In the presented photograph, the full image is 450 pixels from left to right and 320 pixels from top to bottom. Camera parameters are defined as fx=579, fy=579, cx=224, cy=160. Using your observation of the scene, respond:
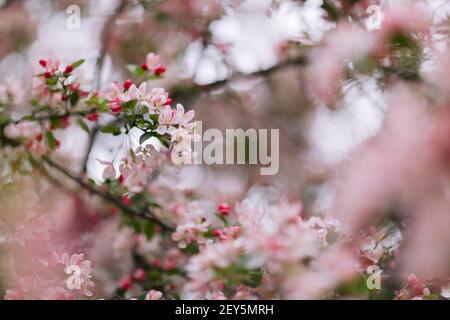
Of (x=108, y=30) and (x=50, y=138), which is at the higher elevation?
(x=108, y=30)

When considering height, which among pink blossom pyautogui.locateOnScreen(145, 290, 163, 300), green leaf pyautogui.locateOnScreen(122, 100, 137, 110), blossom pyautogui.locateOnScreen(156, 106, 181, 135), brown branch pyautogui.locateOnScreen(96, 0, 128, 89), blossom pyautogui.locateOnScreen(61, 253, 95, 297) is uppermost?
brown branch pyautogui.locateOnScreen(96, 0, 128, 89)

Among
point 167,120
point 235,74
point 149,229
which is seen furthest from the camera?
point 235,74

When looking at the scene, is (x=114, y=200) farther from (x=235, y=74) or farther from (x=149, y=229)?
(x=235, y=74)

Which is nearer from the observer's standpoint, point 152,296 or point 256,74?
point 152,296

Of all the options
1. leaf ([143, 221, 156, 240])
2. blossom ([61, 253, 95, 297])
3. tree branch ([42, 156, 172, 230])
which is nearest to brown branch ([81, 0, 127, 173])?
tree branch ([42, 156, 172, 230])

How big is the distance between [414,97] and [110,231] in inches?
33.1

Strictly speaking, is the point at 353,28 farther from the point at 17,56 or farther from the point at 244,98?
the point at 17,56

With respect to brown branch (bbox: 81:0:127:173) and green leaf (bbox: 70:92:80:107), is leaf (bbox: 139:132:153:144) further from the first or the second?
brown branch (bbox: 81:0:127:173)

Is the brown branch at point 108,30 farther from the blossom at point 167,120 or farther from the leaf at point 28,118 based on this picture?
the blossom at point 167,120

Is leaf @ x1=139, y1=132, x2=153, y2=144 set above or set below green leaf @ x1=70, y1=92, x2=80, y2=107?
below

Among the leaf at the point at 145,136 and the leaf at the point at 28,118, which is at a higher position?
the leaf at the point at 28,118

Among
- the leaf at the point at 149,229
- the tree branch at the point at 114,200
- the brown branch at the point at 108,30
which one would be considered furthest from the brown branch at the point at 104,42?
the leaf at the point at 149,229

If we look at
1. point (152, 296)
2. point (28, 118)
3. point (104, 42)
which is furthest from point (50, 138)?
point (104, 42)

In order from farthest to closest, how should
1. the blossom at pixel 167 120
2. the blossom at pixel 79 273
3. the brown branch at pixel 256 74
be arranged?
the brown branch at pixel 256 74 < the blossom at pixel 79 273 < the blossom at pixel 167 120
